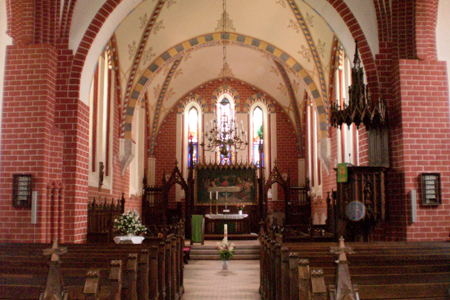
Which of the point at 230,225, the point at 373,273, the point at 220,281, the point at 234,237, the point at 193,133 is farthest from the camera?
the point at 193,133

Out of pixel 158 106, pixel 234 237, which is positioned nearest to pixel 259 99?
pixel 158 106

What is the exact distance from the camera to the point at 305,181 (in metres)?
19.3

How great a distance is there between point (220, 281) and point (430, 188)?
4458 mm

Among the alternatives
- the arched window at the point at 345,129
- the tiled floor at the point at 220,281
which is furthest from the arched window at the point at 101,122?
the arched window at the point at 345,129

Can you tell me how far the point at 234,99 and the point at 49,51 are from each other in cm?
1219

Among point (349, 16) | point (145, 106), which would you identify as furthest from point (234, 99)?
point (349, 16)

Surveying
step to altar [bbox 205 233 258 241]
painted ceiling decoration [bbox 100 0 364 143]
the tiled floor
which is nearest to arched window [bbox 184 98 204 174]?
step to altar [bbox 205 233 258 241]

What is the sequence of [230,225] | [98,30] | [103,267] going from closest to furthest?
[103,267]
[98,30]
[230,225]

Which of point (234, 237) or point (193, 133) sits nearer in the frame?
point (234, 237)

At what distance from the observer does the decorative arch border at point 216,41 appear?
48.8 feet

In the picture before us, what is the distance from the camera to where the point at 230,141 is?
1372cm

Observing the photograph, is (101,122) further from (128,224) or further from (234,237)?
(234,237)

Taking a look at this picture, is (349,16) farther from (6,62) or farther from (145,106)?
(145,106)

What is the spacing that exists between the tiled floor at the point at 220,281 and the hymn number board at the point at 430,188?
3627mm
